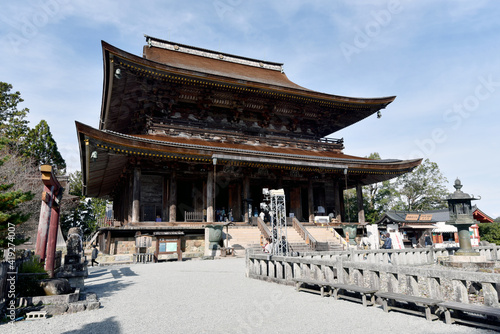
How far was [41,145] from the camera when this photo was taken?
32469mm

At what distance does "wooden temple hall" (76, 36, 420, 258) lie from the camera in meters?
17.0

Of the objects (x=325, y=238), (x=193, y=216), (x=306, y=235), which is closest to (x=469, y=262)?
(x=306, y=235)

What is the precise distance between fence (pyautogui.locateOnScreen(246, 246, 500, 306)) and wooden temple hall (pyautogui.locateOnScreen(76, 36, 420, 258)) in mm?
7952

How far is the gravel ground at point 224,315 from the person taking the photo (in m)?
4.97

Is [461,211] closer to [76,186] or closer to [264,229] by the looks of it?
[264,229]

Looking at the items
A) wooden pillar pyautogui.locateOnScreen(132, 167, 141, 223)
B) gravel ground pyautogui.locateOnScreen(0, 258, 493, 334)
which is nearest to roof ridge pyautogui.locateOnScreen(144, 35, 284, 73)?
wooden pillar pyautogui.locateOnScreen(132, 167, 141, 223)

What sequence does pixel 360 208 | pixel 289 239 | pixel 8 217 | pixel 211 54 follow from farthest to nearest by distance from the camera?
pixel 211 54
pixel 360 208
pixel 289 239
pixel 8 217

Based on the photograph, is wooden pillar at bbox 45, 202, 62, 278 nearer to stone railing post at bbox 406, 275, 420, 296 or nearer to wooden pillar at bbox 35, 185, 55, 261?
wooden pillar at bbox 35, 185, 55, 261

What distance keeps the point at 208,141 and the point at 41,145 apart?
71.6ft

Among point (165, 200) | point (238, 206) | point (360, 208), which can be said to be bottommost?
point (360, 208)

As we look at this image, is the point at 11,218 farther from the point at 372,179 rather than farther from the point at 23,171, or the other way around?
the point at 23,171

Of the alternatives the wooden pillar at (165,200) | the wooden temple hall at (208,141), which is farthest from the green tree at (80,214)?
the wooden pillar at (165,200)

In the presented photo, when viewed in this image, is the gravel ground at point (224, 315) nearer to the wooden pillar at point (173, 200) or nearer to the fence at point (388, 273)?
the fence at point (388, 273)

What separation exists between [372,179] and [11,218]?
22.5 m
